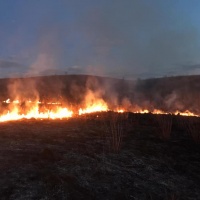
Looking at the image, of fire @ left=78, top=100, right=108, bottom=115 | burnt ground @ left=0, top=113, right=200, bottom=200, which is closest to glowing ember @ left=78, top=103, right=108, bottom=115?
fire @ left=78, top=100, right=108, bottom=115

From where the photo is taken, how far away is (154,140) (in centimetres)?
1405

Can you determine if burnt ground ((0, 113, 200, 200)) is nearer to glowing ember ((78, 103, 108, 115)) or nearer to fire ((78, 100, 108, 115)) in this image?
glowing ember ((78, 103, 108, 115))

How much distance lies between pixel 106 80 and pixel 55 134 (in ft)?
217

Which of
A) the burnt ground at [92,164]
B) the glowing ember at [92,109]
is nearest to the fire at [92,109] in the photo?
the glowing ember at [92,109]

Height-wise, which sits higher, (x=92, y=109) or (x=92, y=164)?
(x=92, y=109)

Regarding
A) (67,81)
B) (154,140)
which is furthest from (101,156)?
(67,81)

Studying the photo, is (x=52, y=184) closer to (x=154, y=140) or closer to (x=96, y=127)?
(x=154, y=140)

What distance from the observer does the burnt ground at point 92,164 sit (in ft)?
25.4

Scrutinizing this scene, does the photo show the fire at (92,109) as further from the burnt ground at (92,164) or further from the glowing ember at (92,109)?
the burnt ground at (92,164)

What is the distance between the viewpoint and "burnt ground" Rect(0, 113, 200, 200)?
25.4 ft

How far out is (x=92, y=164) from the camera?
31.6ft

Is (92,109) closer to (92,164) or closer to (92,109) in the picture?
(92,109)

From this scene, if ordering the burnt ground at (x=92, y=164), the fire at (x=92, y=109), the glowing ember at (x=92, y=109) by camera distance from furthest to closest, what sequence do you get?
the fire at (x=92, y=109), the glowing ember at (x=92, y=109), the burnt ground at (x=92, y=164)

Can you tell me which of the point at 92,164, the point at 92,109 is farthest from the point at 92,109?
the point at 92,164
